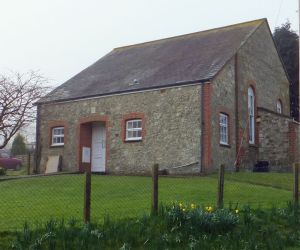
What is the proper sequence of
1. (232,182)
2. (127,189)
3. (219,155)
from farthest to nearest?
(219,155) < (232,182) < (127,189)

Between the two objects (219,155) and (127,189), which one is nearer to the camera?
(127,189)

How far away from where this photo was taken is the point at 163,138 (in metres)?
23.0

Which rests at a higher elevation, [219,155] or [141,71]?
[141,71]

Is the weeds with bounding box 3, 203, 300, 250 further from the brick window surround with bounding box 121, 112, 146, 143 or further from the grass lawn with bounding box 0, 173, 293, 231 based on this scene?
the brick window surround with bounding box 121, 112, 146, 143

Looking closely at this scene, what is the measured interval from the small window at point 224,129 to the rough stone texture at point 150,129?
1.72 m

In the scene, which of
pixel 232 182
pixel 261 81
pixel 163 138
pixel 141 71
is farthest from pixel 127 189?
pixel 261 81

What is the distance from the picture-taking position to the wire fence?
10648 mm

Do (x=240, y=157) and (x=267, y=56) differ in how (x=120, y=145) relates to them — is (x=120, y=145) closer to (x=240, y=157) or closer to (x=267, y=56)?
(x=240, y=157)

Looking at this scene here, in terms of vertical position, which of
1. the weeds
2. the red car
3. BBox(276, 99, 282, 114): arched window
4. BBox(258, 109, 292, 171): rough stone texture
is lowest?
the weeds

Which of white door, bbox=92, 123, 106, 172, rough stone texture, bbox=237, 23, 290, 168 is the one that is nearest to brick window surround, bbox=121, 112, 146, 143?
white door, bbox=92, 123, 106, 172

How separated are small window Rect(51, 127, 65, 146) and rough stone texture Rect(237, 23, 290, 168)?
9.42 m

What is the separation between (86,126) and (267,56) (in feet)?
36.7

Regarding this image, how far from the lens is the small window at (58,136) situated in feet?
88.1

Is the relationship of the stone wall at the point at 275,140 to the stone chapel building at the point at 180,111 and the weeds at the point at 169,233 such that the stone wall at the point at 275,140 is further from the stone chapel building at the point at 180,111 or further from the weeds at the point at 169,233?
the weeds at the point at 169,233
